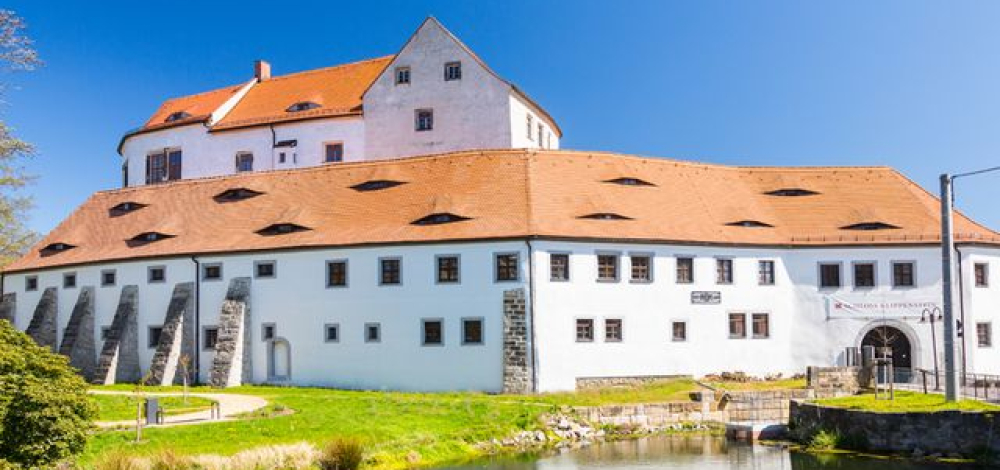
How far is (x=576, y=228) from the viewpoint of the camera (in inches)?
1613

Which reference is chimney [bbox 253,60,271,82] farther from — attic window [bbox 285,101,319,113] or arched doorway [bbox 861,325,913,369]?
arched doorway [bbox 861,325,913,369]

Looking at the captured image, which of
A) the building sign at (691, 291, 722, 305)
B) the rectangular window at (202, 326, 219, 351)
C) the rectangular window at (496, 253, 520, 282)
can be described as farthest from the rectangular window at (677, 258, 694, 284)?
the rectangular window at (202, 326, 219, 351)

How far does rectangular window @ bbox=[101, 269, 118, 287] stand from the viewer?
47188 mm

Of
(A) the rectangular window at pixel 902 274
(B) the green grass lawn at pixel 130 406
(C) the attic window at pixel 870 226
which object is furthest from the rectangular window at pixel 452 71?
(B) the green grass lawn at pixel 130 406

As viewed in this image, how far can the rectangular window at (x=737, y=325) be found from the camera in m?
43.3

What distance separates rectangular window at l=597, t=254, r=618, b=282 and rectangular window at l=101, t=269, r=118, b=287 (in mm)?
23324

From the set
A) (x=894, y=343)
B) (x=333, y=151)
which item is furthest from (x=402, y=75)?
(x=894, y=343)

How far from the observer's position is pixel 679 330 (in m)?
42.2

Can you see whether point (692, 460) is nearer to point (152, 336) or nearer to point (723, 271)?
point (723, 271)

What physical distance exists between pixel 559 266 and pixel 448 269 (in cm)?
459

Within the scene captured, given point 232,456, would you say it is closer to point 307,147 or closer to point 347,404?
point 347,404

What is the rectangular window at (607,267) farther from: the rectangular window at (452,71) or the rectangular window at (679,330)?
the rectangular window at (452,71)

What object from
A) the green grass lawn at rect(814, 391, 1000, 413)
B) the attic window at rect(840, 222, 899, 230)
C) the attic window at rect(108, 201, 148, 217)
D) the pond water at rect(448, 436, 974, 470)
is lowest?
the pond water at rect(448, 436, 974, 470)

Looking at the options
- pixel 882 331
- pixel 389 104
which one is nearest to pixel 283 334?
pixel 389 104
